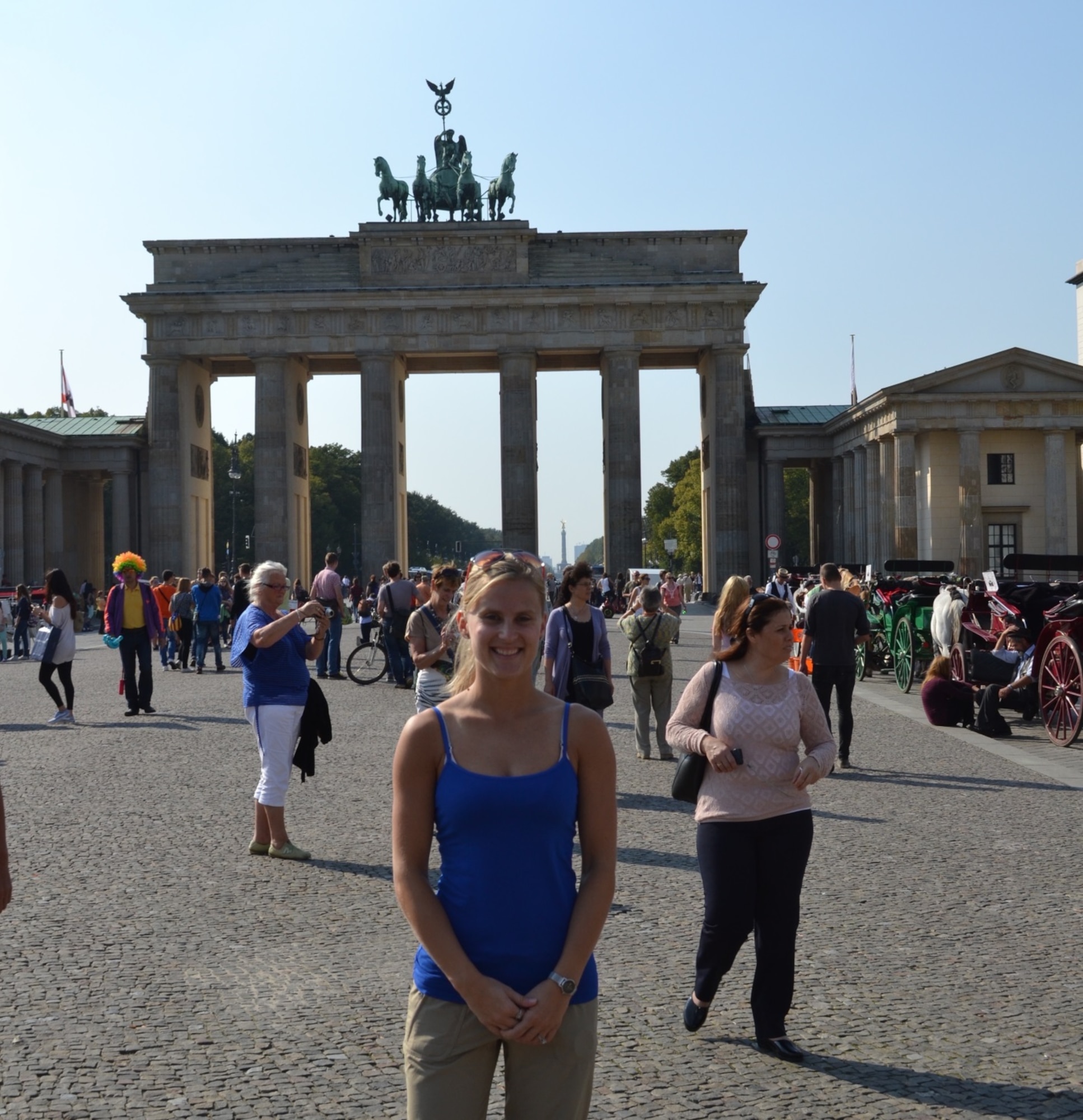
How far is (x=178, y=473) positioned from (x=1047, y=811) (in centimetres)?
6036

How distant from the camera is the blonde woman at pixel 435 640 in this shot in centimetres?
1205

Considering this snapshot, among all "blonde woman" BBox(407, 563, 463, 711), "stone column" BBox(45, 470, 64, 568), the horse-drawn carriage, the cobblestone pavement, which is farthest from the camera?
"stone column" BBox(45, 470, 64, 568)

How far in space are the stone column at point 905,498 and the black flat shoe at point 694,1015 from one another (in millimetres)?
55254

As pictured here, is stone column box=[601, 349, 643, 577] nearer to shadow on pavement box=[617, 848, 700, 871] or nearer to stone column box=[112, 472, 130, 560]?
stone column box=[112, 472, 130, 560]

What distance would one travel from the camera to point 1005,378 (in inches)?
2323

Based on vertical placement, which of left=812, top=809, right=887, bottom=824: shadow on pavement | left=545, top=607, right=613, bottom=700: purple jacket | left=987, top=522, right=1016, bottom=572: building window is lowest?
left=812, top=809, right=887, bottom=824: shadow on pavement

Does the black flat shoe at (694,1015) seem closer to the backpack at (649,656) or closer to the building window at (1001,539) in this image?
the backpack at (649,656)

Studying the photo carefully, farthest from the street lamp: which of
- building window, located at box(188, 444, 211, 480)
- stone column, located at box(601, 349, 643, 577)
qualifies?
stone column, located at box(601, 349, 643, 577)

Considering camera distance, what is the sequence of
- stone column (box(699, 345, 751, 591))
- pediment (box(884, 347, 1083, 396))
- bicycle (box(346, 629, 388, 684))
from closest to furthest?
bicycle (box(346, 629, 388, 684))
pediment (box(884, 347, 1083, 396))
stone column (box(699, 345, 751, 591))

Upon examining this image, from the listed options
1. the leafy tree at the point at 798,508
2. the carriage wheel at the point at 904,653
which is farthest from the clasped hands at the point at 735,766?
the leafy tree at the point at 798,508

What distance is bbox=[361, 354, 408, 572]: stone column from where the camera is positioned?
68.9m

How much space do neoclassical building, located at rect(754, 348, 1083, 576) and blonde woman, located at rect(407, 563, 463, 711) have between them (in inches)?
1756

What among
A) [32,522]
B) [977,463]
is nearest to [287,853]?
[977,463]

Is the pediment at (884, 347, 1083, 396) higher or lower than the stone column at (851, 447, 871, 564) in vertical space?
higher
